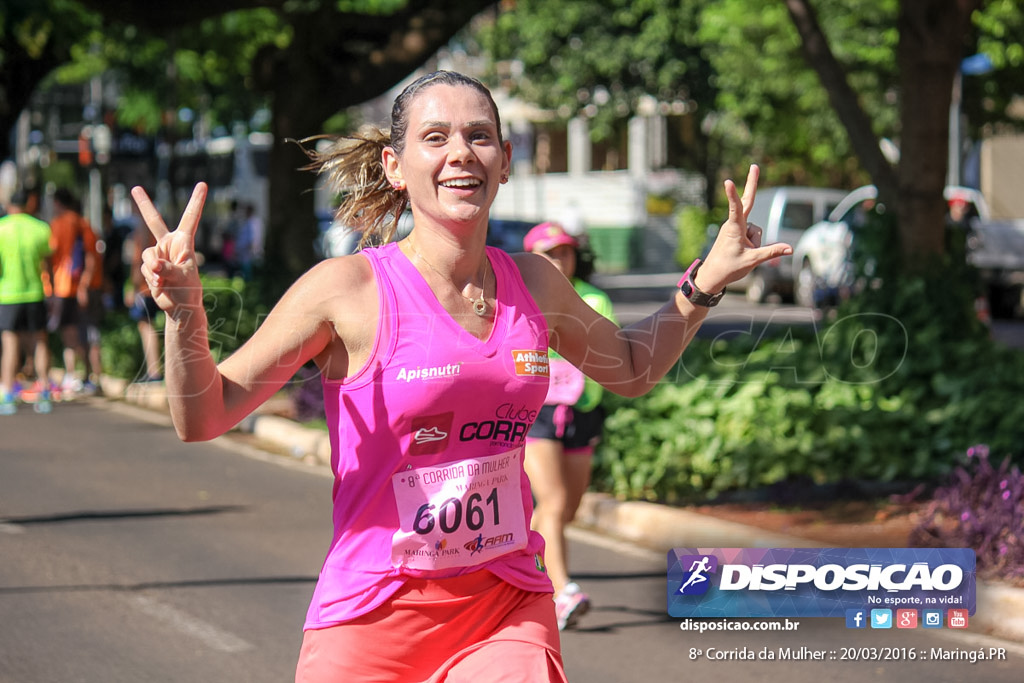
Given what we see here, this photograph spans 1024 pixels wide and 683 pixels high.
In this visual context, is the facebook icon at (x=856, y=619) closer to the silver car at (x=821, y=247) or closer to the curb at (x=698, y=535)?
the curb at (x=698, y=535)

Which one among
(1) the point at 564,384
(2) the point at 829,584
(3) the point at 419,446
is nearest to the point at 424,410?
(3) the point at 419,446

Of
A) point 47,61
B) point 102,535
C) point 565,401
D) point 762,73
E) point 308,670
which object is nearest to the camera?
point 308,670

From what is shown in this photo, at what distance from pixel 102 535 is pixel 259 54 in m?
7.98

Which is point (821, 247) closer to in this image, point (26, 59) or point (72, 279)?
point (72, 279)

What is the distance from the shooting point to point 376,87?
14.5 m

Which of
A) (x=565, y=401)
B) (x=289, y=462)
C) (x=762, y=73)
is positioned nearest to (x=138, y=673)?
(x=565, y=401)

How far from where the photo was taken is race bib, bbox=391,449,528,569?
2830mm

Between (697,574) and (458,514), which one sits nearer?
(458,514)

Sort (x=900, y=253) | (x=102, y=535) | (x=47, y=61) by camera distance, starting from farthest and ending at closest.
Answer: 1. (x=47, y=61)
2. (x=900, y=253)
3. (x=102, y=535)

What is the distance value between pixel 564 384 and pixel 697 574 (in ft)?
3.37

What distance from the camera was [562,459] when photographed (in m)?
Answer: 6.21

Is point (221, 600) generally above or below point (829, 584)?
below

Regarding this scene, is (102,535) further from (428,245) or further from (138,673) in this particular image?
(428,245)

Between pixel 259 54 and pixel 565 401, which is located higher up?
pixel 259 54
